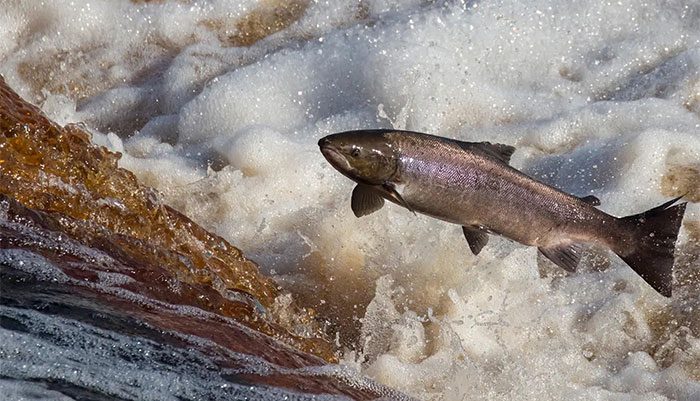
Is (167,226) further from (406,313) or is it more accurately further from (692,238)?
(692,238)

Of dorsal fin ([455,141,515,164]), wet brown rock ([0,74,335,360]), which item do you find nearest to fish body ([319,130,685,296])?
dorsal fin ([455,141,515,164])

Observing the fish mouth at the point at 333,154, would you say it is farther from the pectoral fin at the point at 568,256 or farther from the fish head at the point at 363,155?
the pectoral fin at the point at 568,256

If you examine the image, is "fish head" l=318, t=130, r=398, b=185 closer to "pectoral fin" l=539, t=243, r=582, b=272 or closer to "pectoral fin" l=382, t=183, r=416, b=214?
"pectoral fin" l=382, t=183, r=416, b=214

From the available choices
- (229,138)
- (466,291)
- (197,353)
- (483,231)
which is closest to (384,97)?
(229,138)

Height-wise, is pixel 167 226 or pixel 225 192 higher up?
pixel 225 192

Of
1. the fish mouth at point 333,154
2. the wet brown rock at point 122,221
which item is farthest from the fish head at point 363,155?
the wet brown rock at point 122,221

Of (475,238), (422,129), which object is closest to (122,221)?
(475,238)
